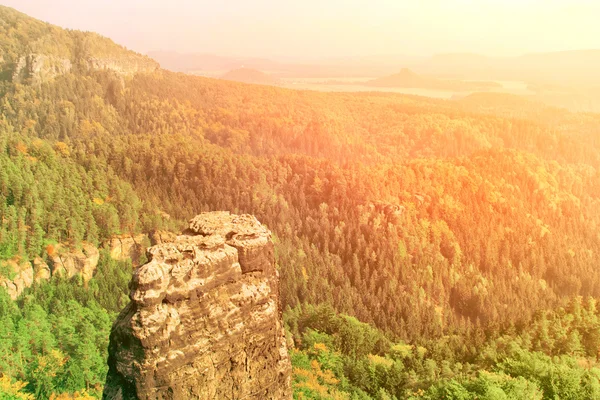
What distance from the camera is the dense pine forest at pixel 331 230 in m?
45.2

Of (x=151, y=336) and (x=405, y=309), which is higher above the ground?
(x=151, y=336)

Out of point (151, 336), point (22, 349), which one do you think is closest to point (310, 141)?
point (22, 349)

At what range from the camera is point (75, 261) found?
67438 mm

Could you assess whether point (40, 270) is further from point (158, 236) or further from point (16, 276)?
point (158, 236)

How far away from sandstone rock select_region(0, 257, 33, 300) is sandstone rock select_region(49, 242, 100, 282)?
3.39 meters

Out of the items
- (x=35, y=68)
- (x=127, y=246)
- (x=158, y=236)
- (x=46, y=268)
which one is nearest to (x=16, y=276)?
Result: (x=46, y=268)

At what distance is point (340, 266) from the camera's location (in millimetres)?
83875

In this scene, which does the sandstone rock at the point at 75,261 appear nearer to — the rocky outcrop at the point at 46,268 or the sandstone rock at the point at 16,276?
the rocky outcrop at the point at 46,268

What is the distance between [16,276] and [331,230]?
53.4 m

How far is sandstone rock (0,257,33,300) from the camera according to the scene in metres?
59.1

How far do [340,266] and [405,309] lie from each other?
1461 centimetres

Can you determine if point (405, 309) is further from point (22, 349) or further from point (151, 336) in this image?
point (151, 336)

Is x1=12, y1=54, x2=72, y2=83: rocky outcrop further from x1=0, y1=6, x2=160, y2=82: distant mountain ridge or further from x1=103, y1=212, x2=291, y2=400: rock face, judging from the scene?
x1=103, y1=212, x2=291, y2=400: rock face

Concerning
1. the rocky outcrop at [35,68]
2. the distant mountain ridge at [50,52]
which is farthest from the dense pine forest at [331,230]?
the distant mountain ridge at [50,52]
